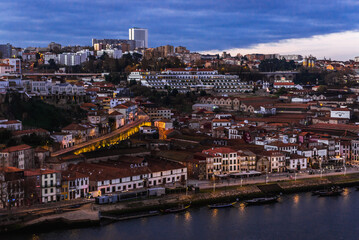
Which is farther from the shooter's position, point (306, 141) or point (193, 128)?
point (193, 128)

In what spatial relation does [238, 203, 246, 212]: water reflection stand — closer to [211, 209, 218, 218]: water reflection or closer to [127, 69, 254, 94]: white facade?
[211, 209, 218, 218]: water reflection

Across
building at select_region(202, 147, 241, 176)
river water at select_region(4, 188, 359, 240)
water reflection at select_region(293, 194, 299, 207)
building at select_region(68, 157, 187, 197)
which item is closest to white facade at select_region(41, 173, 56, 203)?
building at select_region(68, 157, 187, 197)

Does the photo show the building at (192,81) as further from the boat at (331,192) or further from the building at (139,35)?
the building at (139,35)

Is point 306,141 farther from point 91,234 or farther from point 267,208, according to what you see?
point 91,234

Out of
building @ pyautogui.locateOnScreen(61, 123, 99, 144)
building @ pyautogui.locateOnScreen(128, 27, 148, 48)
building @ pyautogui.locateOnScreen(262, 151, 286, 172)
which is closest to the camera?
building @ pyautogui.locateOnScreen(262, 151, 286, 172)

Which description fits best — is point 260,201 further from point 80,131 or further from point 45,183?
point 80,131

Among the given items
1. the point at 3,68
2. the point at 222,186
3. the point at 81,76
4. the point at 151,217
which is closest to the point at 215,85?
the point at 81,76

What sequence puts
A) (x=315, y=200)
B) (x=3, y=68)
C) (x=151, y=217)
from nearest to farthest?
(x=151, y=217) → (x=315, y=200) → (x=3, y=68)
